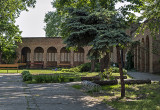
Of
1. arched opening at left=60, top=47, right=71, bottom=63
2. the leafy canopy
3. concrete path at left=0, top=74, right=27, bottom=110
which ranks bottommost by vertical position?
concrete path at left=0, top=74, right=27, bottom=110

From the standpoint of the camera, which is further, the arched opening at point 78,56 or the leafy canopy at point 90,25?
the arched opening at point 78,56

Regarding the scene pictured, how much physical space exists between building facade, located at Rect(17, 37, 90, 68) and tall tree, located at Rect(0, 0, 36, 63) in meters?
5.69

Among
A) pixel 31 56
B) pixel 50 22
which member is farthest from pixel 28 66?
pixel 50 22

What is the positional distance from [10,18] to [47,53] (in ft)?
38.0

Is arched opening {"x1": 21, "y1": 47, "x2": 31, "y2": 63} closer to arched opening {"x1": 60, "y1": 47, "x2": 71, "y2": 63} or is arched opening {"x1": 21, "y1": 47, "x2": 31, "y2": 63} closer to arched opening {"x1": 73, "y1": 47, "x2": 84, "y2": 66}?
arched opening {"x1": 60, "y1": 47, "x2": 71, "y2": 63}

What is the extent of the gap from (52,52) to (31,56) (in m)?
3.74

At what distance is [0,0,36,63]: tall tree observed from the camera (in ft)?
63.2

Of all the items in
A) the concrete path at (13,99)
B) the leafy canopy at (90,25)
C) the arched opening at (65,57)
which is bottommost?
the concrete path at (13,99)

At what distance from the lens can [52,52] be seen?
113ft

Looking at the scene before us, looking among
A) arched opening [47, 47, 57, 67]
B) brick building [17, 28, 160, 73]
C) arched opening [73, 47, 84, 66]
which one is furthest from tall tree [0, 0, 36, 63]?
arched opening [73, 47, 84, 66]

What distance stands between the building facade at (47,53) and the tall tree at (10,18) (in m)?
5.69

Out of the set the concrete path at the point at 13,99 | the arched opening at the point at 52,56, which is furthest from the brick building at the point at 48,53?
the concrete path at the point at 13,99

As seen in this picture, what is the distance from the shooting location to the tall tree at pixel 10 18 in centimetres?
1927

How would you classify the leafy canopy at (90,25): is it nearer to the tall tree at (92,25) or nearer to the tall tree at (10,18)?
the tall tree at (92,25)
